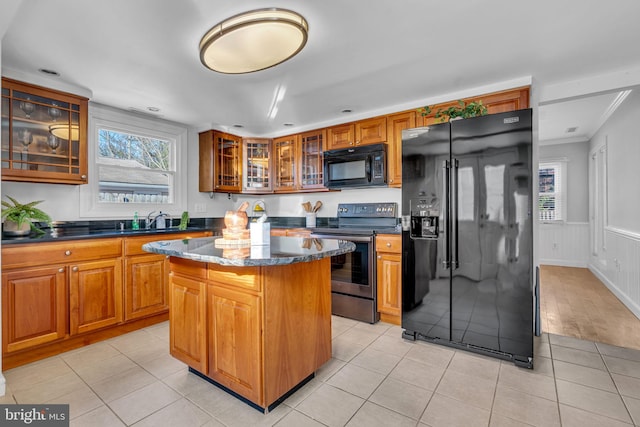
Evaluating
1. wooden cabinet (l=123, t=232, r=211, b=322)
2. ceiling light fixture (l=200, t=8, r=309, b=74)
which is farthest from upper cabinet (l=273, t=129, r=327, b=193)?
ceiling light fixture (l=200, t=8, r=309, b=74)

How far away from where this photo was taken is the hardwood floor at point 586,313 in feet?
9.38

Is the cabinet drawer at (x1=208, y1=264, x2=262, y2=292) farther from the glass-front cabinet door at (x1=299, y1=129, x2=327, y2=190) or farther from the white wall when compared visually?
the white wall

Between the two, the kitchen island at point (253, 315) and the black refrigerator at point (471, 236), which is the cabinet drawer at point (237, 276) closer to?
the kitchen island at point (253, 315)

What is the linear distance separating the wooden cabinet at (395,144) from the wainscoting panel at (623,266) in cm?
266

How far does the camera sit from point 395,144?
344 cm

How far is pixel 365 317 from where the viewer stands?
3.19 metres

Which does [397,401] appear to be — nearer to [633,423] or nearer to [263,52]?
[633,423]

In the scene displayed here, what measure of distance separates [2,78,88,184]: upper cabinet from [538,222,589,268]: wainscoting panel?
7.55 meters

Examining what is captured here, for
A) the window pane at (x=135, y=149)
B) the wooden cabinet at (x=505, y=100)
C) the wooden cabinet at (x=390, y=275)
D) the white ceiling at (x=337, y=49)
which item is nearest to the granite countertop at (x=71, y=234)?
the window pane at (x=135, y=149)

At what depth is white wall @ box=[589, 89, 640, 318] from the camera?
3.41 meters

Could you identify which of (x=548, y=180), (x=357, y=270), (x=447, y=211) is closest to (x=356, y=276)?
(x=357, y=270)

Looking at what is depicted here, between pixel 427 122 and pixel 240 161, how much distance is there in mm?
2628

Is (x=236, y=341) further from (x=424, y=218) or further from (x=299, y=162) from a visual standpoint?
(x=299, y=162)

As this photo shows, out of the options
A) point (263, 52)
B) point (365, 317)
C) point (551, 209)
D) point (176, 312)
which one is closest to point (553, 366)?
point (365, 317)
